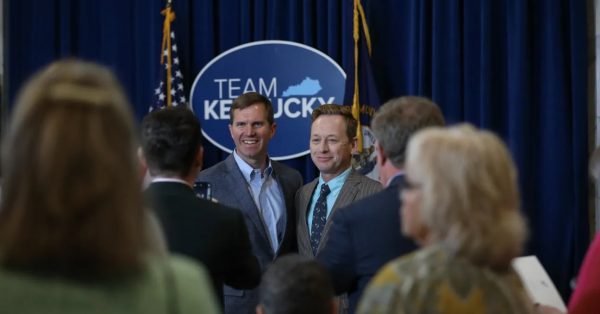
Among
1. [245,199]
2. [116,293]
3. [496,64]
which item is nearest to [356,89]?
[496,64]

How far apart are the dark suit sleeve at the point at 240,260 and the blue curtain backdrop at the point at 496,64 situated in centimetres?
261

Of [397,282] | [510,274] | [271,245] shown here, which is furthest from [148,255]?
[271,245]

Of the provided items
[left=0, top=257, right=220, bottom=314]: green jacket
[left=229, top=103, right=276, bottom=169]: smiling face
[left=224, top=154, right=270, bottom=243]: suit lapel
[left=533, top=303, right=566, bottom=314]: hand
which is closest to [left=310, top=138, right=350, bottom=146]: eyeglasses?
[left=229, top=103, right=276, bottom=169]: smiling face

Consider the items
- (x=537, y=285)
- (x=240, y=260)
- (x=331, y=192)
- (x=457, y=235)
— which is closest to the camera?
(x=457, y=235)

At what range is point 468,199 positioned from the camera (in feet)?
4.53

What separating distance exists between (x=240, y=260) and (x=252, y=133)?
4.87 feet

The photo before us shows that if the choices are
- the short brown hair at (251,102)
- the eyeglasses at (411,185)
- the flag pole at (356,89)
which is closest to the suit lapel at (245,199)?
the short brown hair at (251,102)

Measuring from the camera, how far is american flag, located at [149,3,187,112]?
4.91 m

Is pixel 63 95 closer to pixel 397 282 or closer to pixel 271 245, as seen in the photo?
pixel 397 282

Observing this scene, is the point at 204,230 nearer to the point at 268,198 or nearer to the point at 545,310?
the point at 545,310

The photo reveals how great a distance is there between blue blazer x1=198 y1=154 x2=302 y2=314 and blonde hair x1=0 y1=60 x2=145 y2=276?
223 centimetres

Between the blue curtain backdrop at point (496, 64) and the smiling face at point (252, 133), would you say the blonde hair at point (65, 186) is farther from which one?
the blue curtain backdrop at point (496, 64)

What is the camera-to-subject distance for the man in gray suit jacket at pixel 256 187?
11.2ft

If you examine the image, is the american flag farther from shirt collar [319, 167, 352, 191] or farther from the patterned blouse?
the patterned blouse
